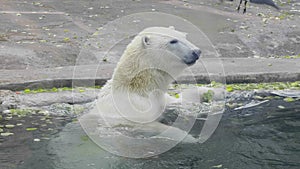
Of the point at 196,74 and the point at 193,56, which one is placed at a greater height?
the point at 193,56

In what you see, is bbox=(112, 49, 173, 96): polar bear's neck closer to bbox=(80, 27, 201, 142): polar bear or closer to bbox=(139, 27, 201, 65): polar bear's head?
bbox=(80, 27, 201, 142): polar bear

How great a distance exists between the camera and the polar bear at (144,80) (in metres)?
5.04

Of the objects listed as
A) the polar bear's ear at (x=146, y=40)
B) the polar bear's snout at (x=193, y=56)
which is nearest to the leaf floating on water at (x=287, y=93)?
the polar bear's snout at (x=193, y=56)

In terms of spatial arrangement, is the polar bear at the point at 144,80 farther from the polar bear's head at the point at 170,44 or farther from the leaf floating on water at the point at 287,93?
the leaf floating on water at the point at 287,93

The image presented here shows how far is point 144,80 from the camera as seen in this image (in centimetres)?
518

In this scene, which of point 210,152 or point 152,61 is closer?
point 210,152

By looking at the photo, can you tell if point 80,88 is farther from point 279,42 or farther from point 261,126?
point 279,42

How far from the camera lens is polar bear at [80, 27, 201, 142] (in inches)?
199

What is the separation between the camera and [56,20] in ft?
35.5

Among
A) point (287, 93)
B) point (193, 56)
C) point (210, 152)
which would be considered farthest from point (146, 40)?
point (287, 93)

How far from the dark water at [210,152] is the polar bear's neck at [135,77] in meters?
0.64

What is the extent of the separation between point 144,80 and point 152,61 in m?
0.21

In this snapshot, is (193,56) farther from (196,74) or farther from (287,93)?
(196,74)

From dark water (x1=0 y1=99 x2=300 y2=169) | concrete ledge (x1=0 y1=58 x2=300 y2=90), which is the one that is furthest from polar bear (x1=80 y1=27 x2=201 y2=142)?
concrete ledge (x1=0 y1=58 x2=300 y2=90)
